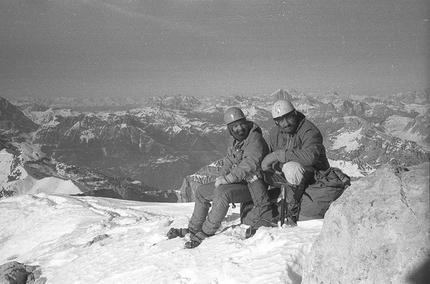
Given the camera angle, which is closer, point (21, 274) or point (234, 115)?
point (234, 115)

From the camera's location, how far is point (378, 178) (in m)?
4.51

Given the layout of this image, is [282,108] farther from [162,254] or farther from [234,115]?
[162,254]

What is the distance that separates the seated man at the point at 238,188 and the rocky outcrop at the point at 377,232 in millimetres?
3274

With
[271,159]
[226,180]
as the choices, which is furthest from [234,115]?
[226,180]

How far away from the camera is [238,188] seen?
7820mm

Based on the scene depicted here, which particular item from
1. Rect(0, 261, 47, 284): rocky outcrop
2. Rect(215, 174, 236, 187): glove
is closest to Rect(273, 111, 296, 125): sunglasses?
Rect(215, 174, 236, 187): glove

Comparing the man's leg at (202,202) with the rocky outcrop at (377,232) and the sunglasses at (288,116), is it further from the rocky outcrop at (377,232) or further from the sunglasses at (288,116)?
the rocky outcrop at (377,232)

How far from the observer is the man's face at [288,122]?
7391 mm

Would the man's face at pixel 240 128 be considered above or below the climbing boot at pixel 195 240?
above

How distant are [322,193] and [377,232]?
138 inches

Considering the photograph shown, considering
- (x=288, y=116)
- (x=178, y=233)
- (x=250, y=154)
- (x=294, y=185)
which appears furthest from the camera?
(x=178, y=233)

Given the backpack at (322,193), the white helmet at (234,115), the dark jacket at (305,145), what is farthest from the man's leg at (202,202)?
the backpack at (322,193)

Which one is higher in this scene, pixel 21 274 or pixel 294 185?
pixel 294 185

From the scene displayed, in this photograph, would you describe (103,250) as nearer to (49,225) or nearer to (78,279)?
(78,279)
